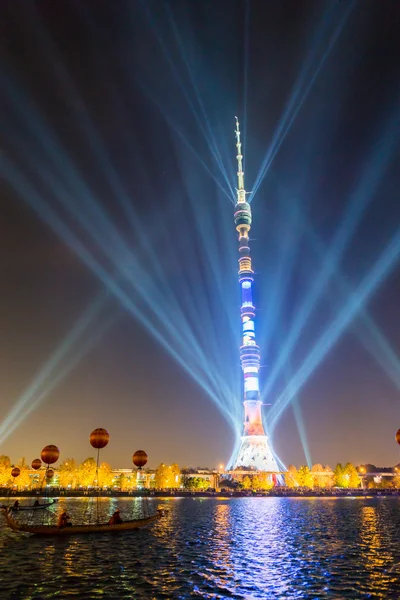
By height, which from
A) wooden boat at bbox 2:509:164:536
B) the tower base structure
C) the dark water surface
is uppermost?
the tower base structure

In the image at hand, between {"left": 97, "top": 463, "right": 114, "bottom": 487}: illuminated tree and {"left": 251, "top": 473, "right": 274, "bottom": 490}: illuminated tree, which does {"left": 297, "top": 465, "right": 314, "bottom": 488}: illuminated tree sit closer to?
{"left": 251, "top": 473, "right": 274, "bottom": 490}: illuminated tree

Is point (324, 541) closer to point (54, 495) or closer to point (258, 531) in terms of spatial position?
point (258, 531)

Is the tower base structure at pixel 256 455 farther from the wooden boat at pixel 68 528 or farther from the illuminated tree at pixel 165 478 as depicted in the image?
the wooden boat at pixel 68 528

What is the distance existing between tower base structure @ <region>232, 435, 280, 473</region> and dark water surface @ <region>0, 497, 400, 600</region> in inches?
5803

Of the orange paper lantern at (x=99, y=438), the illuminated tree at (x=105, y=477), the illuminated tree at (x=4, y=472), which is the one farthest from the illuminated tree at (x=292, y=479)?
the orange paper lantern at (x=99, y=438)

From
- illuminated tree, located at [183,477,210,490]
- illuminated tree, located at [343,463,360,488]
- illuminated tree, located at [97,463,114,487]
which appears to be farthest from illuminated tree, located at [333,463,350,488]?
illuminated tree, located at [97,463,114,487]

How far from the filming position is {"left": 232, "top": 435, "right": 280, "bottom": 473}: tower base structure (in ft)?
602

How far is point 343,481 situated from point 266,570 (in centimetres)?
15070

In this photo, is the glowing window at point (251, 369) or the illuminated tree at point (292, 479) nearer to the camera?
the illuminated tree at point (292, 479)

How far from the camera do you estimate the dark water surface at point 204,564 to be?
66.8 ft

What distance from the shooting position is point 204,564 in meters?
26.3

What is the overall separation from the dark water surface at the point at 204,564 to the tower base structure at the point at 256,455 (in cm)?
14739

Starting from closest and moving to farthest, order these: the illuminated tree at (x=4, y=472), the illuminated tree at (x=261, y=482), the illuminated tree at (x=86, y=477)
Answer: the illuminated tree at (x=4, y=472) < the illuminated tree at (x=86, y=477) < the illuminated tree at (x=261, y=482)

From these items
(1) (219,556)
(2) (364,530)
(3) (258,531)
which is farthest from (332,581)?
(2) (364,530)
